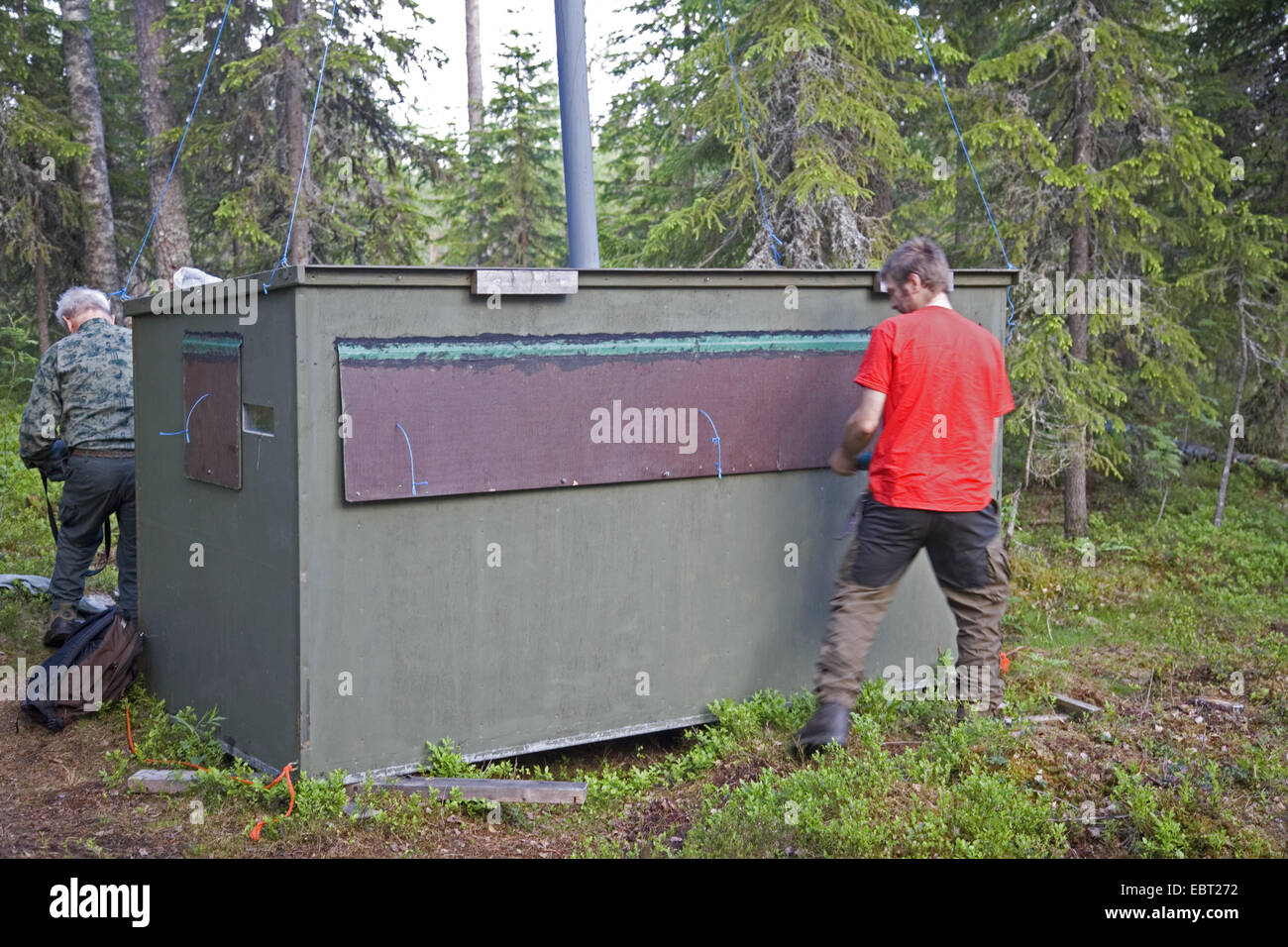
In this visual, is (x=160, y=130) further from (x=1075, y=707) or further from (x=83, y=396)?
(x=1075, y=707)

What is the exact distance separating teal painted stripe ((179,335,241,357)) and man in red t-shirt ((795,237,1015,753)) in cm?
270

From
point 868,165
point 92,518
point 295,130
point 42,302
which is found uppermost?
point 295,130

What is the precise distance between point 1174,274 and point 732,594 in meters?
8.93

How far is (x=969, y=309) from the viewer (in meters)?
5.76

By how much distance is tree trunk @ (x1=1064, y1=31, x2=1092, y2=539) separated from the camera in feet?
32.4

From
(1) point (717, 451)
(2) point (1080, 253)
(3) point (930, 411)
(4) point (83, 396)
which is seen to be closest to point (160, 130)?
(4) point (83, 396)

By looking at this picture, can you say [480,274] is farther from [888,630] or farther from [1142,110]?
[1142,110]

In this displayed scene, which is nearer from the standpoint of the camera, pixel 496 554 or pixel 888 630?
pixel 496 554

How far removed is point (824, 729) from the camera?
460cm

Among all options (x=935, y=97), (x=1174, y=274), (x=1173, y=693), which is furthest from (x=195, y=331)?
(x=1174, y=274)

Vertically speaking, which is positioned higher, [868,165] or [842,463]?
[868,165]

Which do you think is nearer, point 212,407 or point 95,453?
point 212,407

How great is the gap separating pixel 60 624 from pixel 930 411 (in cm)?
526

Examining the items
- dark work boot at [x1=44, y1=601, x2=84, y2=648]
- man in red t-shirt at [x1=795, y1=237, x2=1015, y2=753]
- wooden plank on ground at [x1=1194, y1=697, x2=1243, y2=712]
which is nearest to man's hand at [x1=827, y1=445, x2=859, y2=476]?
man in red t-shirt at [x1=795, y1=237, x2=1015, y2=753]
